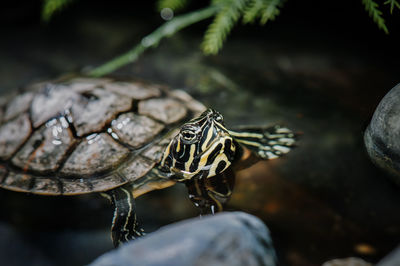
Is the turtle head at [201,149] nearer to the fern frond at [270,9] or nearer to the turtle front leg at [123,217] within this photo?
the turtle front leg at [123,217]

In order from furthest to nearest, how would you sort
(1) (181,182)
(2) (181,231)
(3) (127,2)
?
(3) (127,2)
(1) (181,182)
(2) (181,231)

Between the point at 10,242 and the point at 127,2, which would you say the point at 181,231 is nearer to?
the point at 10,242

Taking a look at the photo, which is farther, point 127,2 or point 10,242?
point 127,2

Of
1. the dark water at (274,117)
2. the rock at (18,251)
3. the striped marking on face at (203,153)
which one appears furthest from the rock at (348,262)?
the rock at (18,251)

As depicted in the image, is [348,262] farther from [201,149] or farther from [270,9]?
[270,9]

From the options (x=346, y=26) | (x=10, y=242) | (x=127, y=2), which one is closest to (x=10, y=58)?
(x=127, y=2)

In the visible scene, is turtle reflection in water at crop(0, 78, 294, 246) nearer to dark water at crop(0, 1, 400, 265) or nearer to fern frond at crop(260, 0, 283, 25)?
dark water at crop(0, 1, 400, 265)

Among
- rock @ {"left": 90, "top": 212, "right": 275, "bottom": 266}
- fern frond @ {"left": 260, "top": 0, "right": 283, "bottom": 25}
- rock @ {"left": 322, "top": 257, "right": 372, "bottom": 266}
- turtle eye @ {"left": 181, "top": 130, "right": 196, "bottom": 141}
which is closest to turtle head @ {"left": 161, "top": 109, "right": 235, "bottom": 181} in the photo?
turtle eye @ {"left": 181, "top": 130, "right": 196, "bottom": 141}
